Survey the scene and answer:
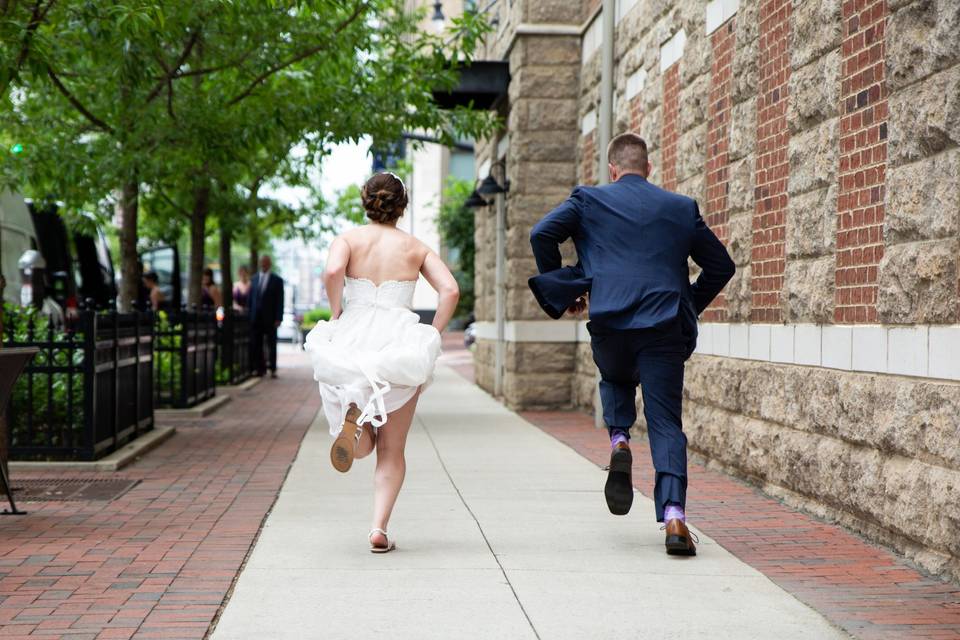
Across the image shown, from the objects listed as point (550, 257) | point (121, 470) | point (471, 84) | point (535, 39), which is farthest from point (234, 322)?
point (550, 257)

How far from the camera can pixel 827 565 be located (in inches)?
234

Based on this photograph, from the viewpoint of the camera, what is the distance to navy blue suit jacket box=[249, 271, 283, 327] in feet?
70.3

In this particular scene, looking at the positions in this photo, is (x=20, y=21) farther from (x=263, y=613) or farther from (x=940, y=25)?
(x=940, y=25)

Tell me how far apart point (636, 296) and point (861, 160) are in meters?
1.53

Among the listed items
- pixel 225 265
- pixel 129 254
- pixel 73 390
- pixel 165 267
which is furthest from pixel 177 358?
pixel 165 267

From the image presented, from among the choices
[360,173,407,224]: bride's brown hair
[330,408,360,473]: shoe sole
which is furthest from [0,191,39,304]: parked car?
[330,408,360,473]: shoe sole

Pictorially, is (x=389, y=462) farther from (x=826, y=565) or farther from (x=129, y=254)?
→ (x=129, y=254)

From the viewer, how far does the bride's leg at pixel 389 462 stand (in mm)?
6176

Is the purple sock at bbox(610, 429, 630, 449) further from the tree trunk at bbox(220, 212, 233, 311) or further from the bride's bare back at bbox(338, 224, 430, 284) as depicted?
the tree trunk at bbox(220, 212, 233, 311)

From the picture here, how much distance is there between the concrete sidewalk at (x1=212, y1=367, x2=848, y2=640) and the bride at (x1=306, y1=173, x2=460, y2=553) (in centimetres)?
50

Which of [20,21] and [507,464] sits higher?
[20,21]

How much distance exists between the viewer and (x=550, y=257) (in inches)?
249

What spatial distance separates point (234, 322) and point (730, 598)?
1548 centimetres

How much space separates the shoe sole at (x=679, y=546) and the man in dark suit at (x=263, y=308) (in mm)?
15502
